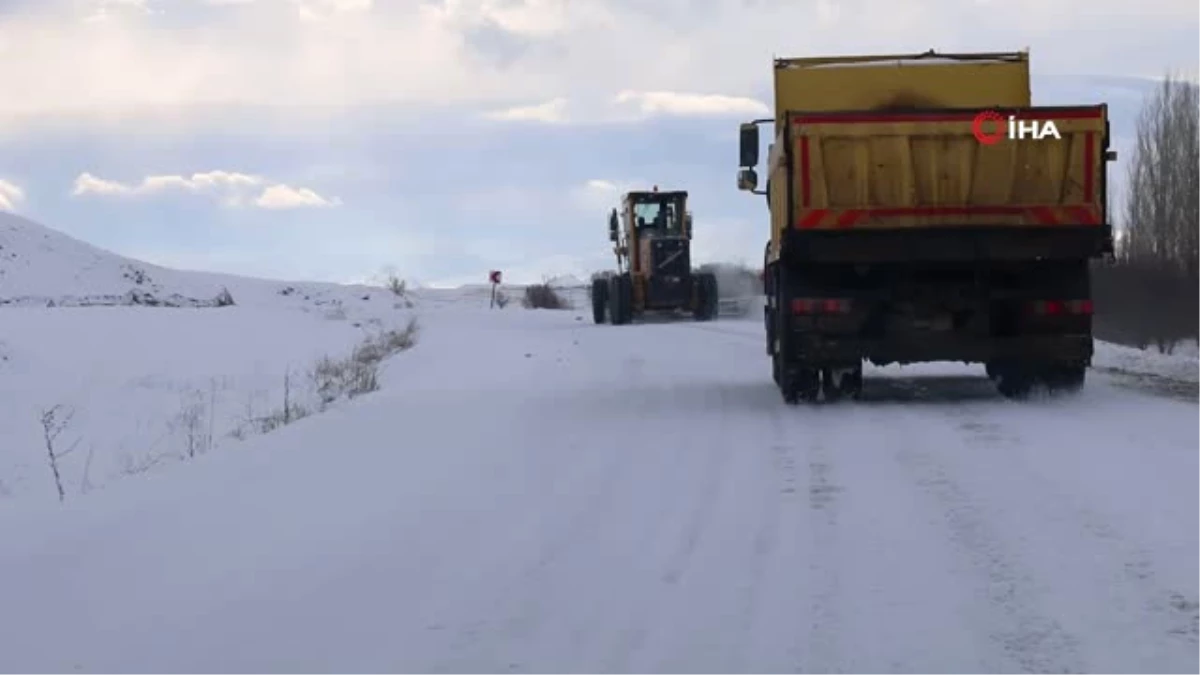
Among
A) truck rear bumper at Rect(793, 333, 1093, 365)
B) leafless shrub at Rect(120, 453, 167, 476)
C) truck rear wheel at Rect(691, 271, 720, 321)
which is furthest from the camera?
truck rear wheel at Rect(691, 271, 720, 321)

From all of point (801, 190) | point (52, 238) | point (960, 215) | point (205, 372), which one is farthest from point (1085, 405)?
point (52, 238)

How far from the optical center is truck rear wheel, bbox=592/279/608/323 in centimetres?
4534

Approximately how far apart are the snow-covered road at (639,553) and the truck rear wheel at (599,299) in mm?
31616

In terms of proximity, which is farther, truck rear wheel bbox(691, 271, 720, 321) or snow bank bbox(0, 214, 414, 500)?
truck rear wheel bbox(691, 271, 720, 321)

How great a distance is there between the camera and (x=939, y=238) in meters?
14.5

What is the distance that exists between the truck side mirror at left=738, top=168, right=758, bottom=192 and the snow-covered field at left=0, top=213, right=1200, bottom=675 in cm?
278

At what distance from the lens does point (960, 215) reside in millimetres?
14562

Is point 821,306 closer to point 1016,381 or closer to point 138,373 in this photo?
point 1016,381

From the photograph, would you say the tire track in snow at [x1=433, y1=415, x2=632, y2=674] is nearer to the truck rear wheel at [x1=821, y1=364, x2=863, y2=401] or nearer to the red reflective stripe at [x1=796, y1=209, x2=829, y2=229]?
the red reflective stripe at [x1=796, y1=209, x2=829, y2=229]

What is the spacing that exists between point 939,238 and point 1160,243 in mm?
27856

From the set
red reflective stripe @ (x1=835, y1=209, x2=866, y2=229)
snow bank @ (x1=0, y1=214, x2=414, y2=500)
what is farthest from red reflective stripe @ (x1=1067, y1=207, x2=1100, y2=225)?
snow bank @ (x1=0, y1=214, x2=414, y2=500)

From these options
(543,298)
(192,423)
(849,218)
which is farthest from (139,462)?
(543,298)

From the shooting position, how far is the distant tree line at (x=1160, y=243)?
32875 millimetres

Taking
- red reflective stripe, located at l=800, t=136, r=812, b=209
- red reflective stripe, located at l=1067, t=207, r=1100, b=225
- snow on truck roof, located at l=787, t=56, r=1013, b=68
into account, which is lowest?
red reflective stripe, located at l=1067, t=207, r=1100, b=225
